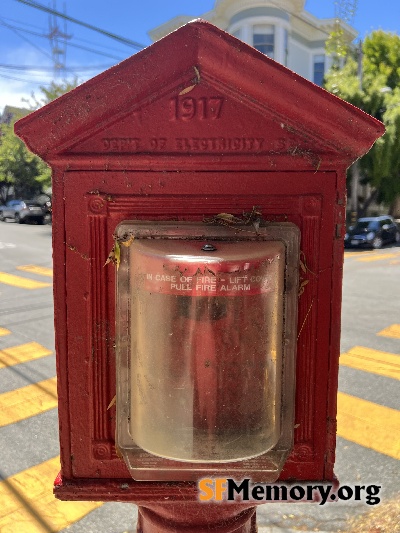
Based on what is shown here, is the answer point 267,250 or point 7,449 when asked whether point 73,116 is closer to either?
point 267,250

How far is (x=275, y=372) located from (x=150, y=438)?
41 centimetres

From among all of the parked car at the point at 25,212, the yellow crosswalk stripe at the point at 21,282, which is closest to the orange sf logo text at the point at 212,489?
the yellow crosswalk stripe at the point at 21,282

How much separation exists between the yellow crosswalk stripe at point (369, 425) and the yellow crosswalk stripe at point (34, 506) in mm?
2052

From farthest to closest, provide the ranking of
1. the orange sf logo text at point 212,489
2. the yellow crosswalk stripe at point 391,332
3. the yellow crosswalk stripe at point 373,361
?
the yellow crosswalk stripe at point 391,332
the yellow crosswalk stripe at point 373,361
the orange sf logo text at point 212,489

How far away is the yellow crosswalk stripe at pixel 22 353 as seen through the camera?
18.2 ft

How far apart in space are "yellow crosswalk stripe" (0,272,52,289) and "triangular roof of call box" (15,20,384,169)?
27.7ft

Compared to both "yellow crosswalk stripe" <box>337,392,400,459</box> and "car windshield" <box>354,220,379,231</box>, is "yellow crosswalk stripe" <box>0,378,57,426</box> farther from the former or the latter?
"car windshield" <box>354,220,379,231</box>

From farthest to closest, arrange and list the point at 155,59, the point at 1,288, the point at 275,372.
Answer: the point at 1,288 < the point at 275,372 < the point at 155,59

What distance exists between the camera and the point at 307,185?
4.69 ft

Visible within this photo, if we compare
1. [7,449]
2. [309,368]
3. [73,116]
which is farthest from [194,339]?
[7,449]

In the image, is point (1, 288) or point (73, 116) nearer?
point (73, 116)
